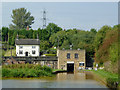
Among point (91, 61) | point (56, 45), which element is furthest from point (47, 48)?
point (91, 61)

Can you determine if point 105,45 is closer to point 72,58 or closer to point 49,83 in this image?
point 72,58

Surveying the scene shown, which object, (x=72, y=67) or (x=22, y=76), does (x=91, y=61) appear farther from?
(x=22, y=76)

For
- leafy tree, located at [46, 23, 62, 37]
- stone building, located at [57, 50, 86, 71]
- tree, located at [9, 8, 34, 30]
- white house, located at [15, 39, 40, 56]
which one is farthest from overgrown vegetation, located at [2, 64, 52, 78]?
tree, located at [9, 8, 34, 30]

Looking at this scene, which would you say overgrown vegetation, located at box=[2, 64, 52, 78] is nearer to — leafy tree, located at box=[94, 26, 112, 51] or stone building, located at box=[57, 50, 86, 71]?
stone building, located at box=[57, 50, 86, 71]

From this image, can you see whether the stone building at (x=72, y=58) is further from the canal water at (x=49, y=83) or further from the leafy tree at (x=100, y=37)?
the canal water at (x=49, y=83)

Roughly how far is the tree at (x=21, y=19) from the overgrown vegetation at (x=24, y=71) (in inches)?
2160

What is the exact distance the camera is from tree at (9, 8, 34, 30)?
99125 millimetres

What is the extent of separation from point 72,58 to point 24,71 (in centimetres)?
1826

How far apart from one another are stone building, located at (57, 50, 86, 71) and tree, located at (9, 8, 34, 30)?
42163mm

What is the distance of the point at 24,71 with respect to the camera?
4144 cm

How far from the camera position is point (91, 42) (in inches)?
2815

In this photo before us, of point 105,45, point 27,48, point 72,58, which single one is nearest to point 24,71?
point 72,58

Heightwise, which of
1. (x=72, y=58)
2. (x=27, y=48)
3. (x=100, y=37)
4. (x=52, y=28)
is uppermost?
(x=52, y=28)

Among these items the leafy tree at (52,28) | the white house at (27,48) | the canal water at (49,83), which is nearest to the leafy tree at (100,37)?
the white house at (27,48)
